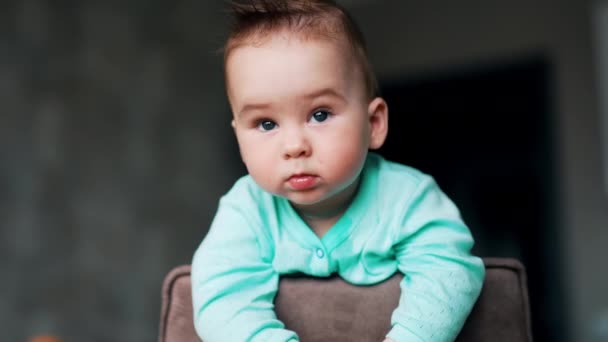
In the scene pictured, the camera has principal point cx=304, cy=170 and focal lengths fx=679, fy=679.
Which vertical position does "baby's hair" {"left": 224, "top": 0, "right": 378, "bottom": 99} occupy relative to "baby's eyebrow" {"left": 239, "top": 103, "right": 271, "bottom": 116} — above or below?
above

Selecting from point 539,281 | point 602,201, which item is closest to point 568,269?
point 539,281

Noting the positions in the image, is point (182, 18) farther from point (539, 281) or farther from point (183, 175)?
point (539, 281)

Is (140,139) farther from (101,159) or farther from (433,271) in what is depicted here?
(433,271)

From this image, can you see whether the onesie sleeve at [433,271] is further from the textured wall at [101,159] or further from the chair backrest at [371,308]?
the textured wall at [101,159]

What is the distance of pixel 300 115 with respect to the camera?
0.85m

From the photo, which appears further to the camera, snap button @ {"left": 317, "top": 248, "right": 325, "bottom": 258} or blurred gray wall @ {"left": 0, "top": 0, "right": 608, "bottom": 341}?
blurred gray wall @ {"left": 0, "top": 0, "right": 608, "bottom": 341}

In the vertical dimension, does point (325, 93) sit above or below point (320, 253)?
above

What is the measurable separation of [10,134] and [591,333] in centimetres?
274

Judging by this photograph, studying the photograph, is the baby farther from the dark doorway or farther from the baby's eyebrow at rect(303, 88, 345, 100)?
the dark doorway

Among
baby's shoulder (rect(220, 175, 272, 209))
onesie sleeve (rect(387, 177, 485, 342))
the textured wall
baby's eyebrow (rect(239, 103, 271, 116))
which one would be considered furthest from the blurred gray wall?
onesie sleeve (rect(387, 177, 485, 342))

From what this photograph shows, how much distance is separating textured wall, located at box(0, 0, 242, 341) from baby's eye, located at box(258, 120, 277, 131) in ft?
5.75

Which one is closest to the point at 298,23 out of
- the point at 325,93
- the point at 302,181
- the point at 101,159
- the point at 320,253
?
the point at 325,93

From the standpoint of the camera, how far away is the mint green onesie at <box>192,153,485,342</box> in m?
0.85

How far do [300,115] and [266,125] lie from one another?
5cm
